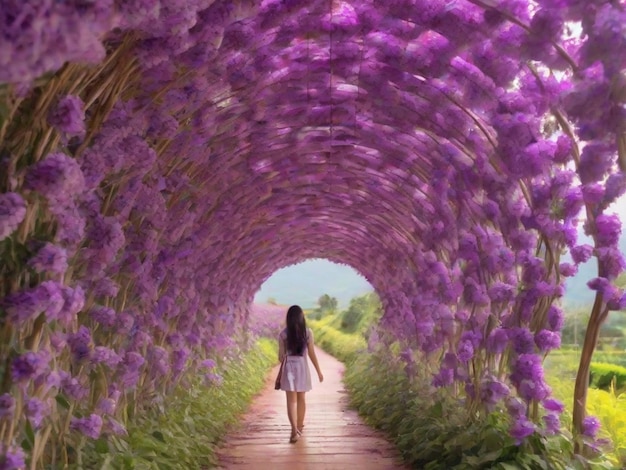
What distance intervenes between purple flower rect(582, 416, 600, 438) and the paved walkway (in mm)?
2371

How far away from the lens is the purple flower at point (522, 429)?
4184 millimetres

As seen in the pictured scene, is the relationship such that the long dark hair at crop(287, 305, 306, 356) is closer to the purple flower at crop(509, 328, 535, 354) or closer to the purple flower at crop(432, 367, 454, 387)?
the purple flower at crop(432, 367, 454, 387)

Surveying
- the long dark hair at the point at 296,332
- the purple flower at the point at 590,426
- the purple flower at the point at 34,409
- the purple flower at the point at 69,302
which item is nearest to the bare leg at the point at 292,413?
the long dark hair at the point at 296,332

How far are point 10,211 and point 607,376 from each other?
6221mm

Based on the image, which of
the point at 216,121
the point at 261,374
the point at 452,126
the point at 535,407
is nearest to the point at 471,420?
the point at 535,407

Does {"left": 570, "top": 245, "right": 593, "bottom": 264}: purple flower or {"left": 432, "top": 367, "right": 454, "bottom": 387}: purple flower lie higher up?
{"left": 570, "top": 245, "right": 593, "bottom": 264}: purple flower

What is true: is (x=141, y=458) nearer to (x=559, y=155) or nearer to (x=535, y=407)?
(x=535, y=407)

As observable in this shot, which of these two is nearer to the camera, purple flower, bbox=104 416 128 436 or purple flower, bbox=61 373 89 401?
purple flower, bbox=61 373 89 401

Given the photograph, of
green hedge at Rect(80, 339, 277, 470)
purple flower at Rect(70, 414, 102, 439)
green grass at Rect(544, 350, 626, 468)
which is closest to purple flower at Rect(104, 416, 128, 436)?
green hedge at Rect(80, 339, 277, 470)

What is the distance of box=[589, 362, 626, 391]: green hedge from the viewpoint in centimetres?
689

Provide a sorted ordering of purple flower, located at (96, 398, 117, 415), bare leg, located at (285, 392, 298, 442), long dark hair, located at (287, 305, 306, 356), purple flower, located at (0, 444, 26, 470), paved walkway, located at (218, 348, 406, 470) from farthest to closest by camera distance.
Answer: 1. long dark hair, located at (287, 305, 306, 356)
2. bare leg, located at (285, 392, 298, 442)
3. paved walkway, located at (218, 348, 406, 470)
4. purple flower, located at (96, 398, 117, 415)
5. purple flower, located at (0, 444, 26, 470)

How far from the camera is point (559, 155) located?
13.1ft

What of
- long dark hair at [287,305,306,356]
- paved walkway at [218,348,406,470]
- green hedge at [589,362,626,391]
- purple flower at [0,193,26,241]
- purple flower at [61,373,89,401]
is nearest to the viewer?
purple flower at [0,193,26,241]

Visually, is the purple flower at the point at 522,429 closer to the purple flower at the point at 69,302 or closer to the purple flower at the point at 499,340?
the purple flower at the point at 499,340
